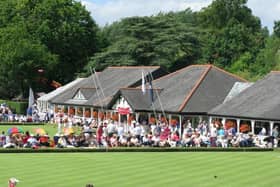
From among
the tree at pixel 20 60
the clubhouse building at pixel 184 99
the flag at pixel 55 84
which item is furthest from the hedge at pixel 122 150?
the flag at pixel 55 84

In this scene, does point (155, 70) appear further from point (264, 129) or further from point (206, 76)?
point (264, 129)

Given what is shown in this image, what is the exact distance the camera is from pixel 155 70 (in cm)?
6706

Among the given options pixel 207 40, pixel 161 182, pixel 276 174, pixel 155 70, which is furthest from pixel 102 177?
pixel 207 40

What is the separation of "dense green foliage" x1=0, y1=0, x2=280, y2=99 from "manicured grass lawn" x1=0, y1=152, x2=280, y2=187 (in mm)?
49598

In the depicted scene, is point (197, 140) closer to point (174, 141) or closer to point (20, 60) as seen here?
point (174, 141)

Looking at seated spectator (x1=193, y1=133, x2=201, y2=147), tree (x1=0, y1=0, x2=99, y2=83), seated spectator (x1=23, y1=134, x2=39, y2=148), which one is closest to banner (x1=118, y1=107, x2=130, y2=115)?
seated spectator (x1=193, y1=133, x2=201, y2=147)

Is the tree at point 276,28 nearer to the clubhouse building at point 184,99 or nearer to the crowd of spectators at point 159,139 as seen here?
the clubhouse building at point 184,99

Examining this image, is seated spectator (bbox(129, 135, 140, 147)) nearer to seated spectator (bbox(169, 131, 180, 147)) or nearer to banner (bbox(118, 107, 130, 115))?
seated spectator (bbox(169, 131, 180, 147))

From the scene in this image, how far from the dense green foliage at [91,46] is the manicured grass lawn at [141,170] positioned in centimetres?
4960

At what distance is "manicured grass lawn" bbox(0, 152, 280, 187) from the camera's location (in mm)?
23969

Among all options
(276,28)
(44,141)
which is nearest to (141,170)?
(44,141)

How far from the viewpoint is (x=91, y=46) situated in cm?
10231

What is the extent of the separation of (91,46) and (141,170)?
7600cm

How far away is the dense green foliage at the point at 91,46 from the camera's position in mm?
88688
